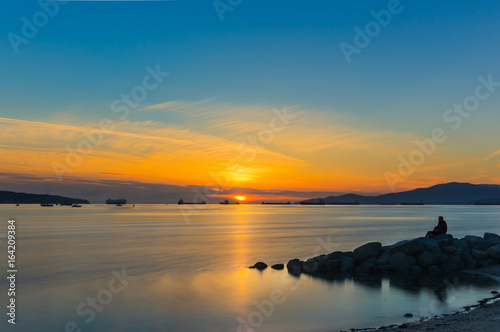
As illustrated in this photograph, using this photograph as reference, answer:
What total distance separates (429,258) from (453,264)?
1855mm

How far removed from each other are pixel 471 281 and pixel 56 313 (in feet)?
Result: 68.3

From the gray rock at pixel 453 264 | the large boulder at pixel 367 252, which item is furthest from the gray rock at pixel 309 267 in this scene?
the gray rock at pixel 453 264

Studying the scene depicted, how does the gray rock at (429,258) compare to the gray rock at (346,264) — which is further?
the gray rock at (429,258)

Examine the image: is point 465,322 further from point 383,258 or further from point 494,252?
point 494,252

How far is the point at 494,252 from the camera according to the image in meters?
27.1

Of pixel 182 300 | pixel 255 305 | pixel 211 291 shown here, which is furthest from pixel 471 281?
pixel 182 300

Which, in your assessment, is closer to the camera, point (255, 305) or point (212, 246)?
point (255, 305)

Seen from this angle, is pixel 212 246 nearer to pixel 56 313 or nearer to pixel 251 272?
pixel 251 272

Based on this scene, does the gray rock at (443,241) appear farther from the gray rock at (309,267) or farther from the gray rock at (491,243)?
the gray rock at (309,267)

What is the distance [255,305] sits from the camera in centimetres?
1817

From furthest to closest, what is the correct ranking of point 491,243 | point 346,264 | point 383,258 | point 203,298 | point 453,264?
point 491,243 < point 453,264 < point 383,258 < point 346,264 < point 203,298

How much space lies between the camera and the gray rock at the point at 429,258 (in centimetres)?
2527

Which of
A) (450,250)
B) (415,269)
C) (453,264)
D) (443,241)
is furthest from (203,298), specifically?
(443,241)

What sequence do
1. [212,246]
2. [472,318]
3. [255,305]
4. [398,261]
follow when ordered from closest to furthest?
[472,318], [255,305], [398,261], [212,246]
